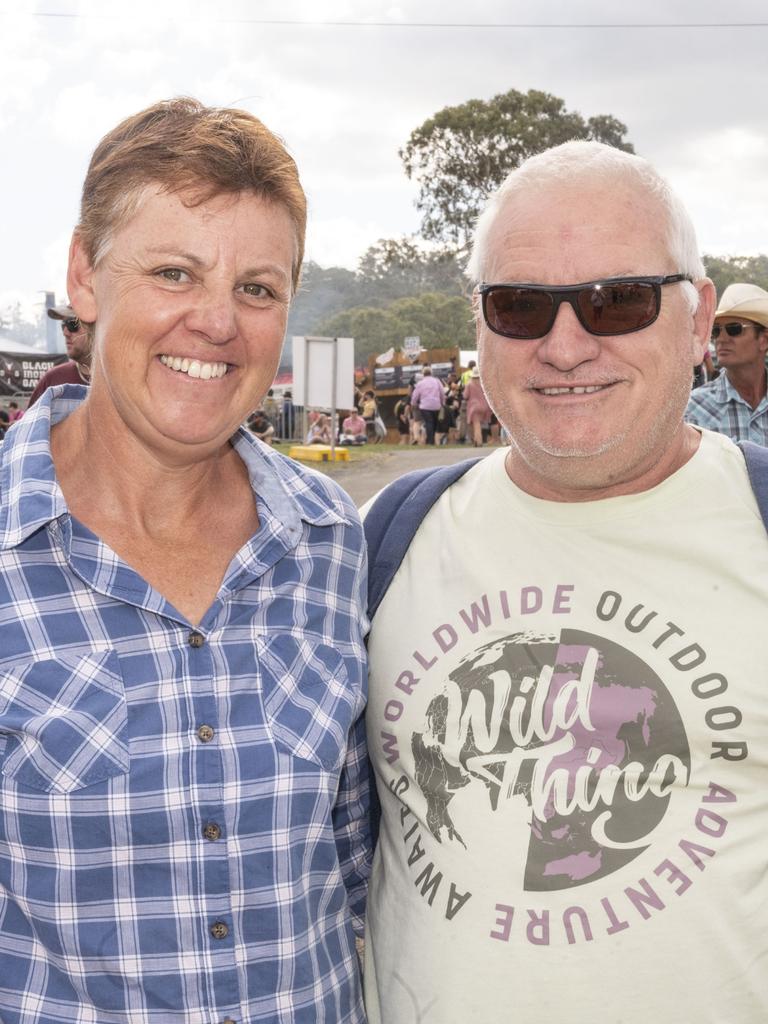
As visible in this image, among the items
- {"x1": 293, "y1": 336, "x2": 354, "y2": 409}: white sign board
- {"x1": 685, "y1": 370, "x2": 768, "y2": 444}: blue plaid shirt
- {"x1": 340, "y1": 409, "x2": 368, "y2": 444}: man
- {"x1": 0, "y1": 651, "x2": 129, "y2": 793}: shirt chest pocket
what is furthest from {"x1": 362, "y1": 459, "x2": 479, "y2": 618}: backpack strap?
{"x1": 340, "y1": 409, "x2": 368, "y2": 444}: man

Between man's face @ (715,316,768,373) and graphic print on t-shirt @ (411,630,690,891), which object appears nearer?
graphic print on t-shirt @ (411,630,690,891)

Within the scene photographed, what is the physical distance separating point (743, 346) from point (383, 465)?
11672mm

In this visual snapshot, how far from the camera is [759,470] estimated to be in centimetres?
221

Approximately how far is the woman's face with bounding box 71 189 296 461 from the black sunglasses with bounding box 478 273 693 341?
1.68ft

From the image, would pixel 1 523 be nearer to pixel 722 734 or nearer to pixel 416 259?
pixel 722 734

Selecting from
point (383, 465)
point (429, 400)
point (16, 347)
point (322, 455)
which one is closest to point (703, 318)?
point (383, 465)

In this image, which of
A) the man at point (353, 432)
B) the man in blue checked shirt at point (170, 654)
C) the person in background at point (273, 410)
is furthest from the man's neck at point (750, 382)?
the person in background at point (273, 410)

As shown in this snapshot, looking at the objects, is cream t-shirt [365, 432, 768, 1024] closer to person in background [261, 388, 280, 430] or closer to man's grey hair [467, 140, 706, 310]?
man's grey hair [467, 140, 706, 310]

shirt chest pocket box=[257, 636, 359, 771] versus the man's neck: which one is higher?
the man's neck

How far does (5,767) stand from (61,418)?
0.76 m

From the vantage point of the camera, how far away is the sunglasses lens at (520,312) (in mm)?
2203

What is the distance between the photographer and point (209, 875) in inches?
72.2

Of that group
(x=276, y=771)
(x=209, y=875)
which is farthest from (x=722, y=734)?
(x=209, y=875)

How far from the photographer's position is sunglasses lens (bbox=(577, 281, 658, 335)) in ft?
7.11
